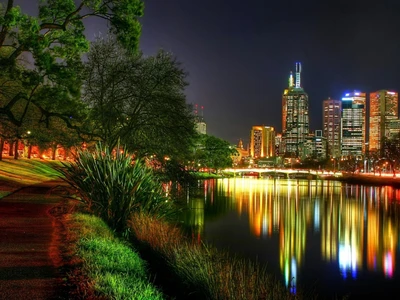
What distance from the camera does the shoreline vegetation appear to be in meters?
8.15

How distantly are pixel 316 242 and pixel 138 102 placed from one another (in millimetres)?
12225

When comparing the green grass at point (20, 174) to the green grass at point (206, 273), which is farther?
the green grass at point (20, 174)

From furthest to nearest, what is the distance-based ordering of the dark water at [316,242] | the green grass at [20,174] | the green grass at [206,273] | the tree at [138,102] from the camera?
the green grass at [20,174]
the tree at [138,102]
the dark water at [316,242]
the green grass at [206,273]

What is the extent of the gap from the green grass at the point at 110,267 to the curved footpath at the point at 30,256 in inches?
21.3

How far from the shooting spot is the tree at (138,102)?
84.1 feet

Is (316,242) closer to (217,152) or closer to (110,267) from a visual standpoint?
(110,267)

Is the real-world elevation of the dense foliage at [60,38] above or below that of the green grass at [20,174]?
above

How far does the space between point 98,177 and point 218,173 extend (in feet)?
380

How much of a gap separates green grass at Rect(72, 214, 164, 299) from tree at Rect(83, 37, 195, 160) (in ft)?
39.7

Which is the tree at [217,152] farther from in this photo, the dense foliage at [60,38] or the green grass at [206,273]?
the green grass at [206,273]

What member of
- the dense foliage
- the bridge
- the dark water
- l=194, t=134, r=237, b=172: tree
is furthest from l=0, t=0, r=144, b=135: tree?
the bridge

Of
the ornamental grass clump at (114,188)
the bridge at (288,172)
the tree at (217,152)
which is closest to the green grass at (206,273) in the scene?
the ornamental grass clump at (114,188)

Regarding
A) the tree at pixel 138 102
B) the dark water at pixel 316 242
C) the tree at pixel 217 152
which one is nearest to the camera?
the dark water at pixel 316 242

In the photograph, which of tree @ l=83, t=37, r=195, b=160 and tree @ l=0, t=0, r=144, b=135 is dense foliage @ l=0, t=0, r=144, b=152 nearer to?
tree @ l=0, t=0, r=144, b=135
